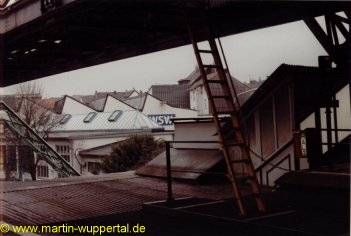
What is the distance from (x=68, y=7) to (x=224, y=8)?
9.98ft

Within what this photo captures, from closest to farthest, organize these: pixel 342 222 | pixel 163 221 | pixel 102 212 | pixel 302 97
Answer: pixel 342 222
pixel 163 221
pixel 102 212
pixel 302 97

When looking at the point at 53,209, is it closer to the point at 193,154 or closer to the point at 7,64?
the point at 193,154

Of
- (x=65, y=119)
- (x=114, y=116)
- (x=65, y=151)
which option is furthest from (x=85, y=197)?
(x=65, y=119)

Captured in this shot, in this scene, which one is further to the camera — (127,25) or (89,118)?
(89,118)

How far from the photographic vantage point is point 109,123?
2096 inches

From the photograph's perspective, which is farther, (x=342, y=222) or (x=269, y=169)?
(x=269, y=169)

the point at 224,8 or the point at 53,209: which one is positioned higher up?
the point at 224,8

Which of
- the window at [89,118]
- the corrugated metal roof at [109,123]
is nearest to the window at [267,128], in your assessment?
the corrugated metal roof at [109,123]

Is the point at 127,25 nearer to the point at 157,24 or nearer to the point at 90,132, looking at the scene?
the point at 157,24

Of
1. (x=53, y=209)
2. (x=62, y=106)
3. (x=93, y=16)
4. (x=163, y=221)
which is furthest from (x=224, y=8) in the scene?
(x=62, y=106)

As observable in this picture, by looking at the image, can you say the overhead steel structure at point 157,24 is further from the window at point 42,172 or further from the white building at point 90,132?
the window at point 42,172

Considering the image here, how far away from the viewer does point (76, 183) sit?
39.3 feet

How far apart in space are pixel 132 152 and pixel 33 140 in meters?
7.22

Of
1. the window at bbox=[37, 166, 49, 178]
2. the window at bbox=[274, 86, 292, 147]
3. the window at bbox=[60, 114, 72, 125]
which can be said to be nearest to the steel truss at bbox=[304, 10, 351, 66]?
the window at bbox=[274, 86, 292, 147]
